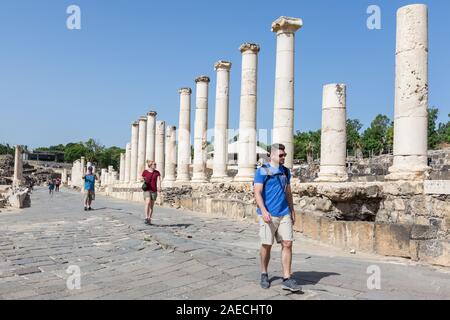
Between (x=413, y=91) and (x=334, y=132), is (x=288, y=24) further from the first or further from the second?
(x=413, y=91)

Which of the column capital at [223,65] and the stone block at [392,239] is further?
the column capital at [223,65]

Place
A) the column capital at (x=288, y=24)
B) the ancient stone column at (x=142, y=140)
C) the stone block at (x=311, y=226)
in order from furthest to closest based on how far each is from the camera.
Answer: the ancient stone column at (x=142, y=140), the column capital at (x=288, y=24), the stone block at (x=311, y=226)

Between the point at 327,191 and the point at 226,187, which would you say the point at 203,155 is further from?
the point at 327,191

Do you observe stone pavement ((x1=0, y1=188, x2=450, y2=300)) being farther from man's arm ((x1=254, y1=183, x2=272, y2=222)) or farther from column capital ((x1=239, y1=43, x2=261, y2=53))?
column capital ((x1=239, y1=43, x2=261, y2=53))

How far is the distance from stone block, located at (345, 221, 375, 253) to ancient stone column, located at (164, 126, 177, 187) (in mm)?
17131

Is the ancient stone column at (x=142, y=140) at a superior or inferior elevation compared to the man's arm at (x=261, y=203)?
superior

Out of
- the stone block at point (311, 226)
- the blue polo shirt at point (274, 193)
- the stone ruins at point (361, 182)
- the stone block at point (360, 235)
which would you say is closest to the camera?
the blue polo shirt at point (274, 193)

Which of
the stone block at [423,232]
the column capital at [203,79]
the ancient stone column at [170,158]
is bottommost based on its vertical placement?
the stone block at [423,232]

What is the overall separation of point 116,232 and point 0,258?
2973 mm

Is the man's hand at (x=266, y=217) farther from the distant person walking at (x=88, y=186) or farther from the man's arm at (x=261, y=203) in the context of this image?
the distant person walking at (x=88, y=186)

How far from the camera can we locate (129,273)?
572 centimetres

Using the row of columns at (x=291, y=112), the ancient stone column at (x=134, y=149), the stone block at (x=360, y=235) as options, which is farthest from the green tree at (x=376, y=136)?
the stone block at (x=360, y=235)

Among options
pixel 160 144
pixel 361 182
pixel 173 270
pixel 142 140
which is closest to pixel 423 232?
pixel 361 182

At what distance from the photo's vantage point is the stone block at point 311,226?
9.98 metres
